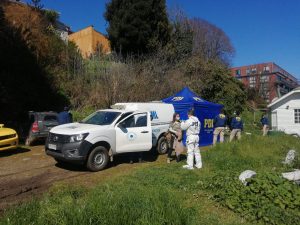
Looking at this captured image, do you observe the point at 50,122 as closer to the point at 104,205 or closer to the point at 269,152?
the point at 269,152

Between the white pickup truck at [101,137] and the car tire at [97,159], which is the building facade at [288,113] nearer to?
the white pickup truck at [101,137]

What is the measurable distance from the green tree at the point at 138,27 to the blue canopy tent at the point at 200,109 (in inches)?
476

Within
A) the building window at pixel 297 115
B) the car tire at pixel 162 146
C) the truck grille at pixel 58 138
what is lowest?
the car tire at pixel 162 146

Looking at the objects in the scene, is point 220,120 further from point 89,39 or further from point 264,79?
point 264,79

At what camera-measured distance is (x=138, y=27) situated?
26469mm

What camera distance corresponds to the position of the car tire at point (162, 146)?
12.6 m

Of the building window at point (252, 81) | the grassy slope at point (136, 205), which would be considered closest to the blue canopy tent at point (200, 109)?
the grassy slope at point (136, 205)

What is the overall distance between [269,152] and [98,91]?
11.8m

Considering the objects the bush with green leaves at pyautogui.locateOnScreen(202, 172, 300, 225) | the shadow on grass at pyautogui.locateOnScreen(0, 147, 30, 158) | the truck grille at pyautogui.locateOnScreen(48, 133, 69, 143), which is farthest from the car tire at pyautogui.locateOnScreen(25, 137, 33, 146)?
the bush with green leaves at pyautogui.locateOnScreen(202, 172, 300, 225)

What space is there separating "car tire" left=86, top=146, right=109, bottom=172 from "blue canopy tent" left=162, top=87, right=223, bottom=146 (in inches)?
220

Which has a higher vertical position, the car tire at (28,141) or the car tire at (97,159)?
the car tire at (28,141)

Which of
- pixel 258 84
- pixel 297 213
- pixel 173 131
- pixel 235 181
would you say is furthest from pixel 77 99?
pixel 258 84

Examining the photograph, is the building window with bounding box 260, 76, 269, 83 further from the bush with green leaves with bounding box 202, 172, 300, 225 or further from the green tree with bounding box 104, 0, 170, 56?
the bush with green leaves with bounding box 202, 172, 300, 225

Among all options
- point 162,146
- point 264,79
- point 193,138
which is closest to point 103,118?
point 193,138
